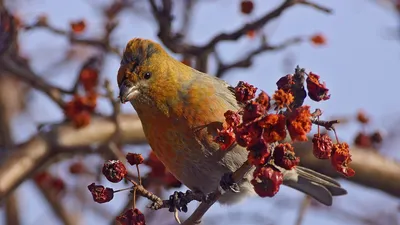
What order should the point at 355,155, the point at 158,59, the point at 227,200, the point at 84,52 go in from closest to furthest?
the point at 158,59, the point at 227,200, the point at 355,155, the point at 84,52

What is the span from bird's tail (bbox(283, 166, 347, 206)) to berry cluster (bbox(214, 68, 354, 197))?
1.66 m

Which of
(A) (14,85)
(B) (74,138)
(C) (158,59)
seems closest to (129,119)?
(B) (74,138)

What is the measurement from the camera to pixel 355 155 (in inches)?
178

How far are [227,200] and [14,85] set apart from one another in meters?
3.36

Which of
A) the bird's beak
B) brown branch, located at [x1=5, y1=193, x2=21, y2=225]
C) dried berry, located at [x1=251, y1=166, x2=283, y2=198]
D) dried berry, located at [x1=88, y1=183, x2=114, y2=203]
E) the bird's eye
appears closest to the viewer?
dried berry, located at [x1=251, y1=166, x2=283, y2=198]

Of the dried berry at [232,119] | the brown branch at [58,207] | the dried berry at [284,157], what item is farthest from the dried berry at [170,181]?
the brown branch at [58,207]

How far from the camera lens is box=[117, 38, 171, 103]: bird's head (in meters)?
3.17

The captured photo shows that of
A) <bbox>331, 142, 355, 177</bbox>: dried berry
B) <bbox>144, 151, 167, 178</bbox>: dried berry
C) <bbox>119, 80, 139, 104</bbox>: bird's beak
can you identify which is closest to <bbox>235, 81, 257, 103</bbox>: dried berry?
<bbox>331, 142, 355, 177</bbox>: dried berry

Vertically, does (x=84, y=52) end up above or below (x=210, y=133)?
above

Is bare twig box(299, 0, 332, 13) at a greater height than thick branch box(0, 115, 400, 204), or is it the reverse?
bare twig box(299, 0, 332, 13)

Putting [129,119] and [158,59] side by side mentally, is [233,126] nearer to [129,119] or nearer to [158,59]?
[158,59]

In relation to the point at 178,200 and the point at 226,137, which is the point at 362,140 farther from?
the point at 226,137

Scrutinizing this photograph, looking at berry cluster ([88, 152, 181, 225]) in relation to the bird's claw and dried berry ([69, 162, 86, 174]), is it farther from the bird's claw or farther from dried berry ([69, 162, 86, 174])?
dried berry ([69, 162, 86, 174])

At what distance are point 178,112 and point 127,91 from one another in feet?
0.92
